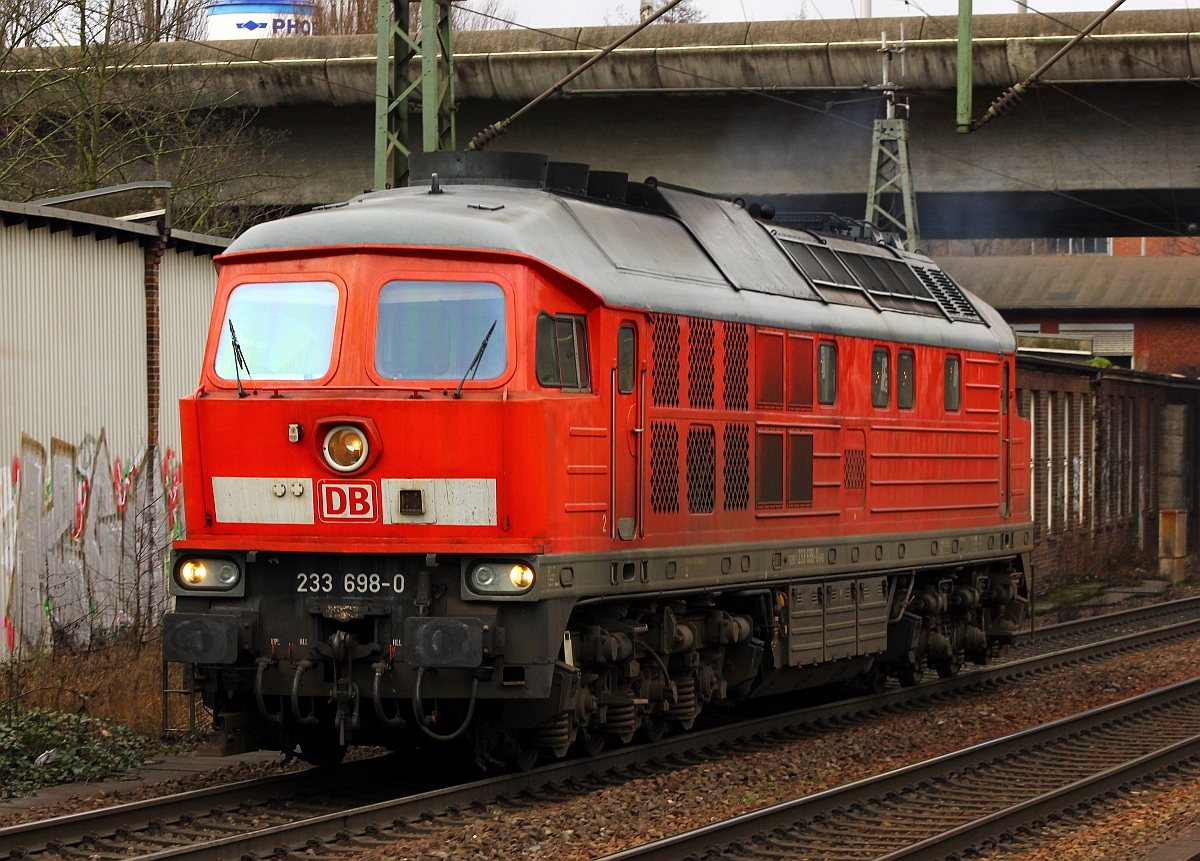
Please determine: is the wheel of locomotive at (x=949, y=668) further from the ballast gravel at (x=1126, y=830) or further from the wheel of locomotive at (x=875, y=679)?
the ballast gravel at (x=1126, y=830)

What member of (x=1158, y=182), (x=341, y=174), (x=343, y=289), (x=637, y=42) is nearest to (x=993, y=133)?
(x=1158, y=182)

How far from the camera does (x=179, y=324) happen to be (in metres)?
16.5

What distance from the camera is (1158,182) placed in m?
24.8

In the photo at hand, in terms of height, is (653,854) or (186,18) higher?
(186,18)

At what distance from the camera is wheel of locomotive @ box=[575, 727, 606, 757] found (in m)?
10.9

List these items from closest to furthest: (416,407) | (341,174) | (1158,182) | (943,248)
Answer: (416,407) < (1158,182) < (341,174) < (943,248)

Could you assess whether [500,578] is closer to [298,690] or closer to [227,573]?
[298,690]

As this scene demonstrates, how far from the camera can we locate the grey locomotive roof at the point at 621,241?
9.86 meters

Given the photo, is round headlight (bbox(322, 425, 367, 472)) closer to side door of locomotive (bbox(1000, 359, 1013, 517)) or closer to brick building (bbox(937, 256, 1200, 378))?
side door of locomotive (bbox(1000, 359, 1013, 517))

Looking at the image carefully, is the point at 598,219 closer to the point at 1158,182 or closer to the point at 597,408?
the point at 597,408

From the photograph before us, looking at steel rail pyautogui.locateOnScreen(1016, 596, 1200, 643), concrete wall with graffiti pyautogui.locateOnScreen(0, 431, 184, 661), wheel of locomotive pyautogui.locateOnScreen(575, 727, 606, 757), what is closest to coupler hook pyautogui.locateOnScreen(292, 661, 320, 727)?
wheel of locomotive pyautogui.locateOnScreen(575, 727, 606, 757)

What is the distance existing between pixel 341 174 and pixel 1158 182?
1227 cm

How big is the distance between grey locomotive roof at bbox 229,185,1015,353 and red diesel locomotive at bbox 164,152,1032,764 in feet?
0.09

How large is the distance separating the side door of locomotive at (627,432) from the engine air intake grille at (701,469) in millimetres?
688
